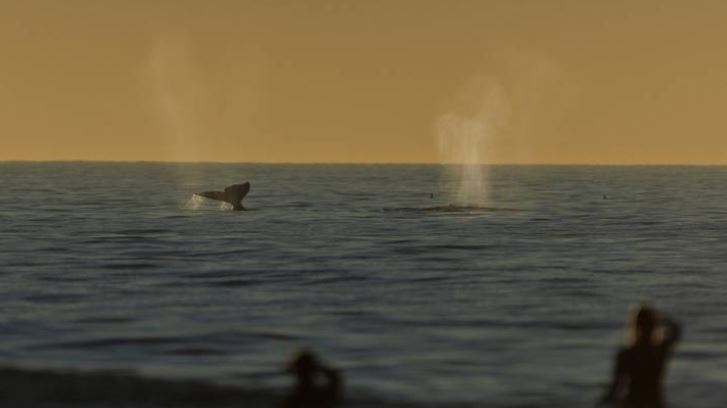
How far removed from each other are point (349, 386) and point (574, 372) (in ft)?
13.6

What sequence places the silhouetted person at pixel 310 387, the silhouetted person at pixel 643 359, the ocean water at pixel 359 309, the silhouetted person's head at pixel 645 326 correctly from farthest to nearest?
1. the ocean water at pixel 359 309
2. the silhouetted person at pixel 643 359
3. the silhouetted person's head at pixel 645 326
4. the silhouetted person at pixel 310 387

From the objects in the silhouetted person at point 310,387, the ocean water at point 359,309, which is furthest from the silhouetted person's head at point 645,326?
the ocean water at point 359,309

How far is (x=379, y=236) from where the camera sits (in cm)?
6944

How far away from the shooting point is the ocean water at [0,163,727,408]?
994 inches

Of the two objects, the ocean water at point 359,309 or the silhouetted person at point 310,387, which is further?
the ocean water at point 359,309

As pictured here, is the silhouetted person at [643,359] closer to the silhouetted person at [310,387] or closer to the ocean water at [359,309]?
the silhouetted person at [310,387]

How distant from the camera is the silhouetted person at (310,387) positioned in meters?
16.7

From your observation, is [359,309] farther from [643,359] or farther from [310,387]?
[310,387]

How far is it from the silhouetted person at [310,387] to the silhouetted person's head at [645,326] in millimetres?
3552

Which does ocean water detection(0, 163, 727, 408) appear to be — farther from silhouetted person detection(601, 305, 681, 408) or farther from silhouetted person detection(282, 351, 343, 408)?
silhouetted person detection(282, 351, 343, 408)

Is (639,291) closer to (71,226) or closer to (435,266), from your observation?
(435,266)

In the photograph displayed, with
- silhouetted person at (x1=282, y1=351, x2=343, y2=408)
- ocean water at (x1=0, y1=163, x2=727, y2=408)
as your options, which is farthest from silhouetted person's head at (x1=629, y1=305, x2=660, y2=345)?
ocean water at (x1=0, y1=163, x2=727, y2=408)

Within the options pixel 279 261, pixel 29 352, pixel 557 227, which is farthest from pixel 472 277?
pixel 557 227

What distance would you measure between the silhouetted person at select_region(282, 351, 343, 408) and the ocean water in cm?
608
